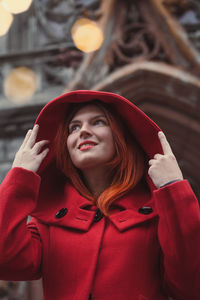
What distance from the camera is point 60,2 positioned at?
14.3ft

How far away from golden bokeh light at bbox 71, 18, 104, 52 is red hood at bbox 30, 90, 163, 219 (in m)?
2.32

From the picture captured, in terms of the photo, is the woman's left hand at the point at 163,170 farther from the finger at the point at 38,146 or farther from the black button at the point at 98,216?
the finger at the point at 38,146

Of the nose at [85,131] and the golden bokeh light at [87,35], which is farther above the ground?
the nose at [85,131]

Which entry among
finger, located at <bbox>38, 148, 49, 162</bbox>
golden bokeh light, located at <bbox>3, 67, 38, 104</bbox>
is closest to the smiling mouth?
finger, located at <bbox>38, 148, 49, 162</bbox>

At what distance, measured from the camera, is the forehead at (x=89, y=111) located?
1.35 m

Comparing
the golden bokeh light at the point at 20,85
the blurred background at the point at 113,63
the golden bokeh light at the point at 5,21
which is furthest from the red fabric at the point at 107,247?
the golden bokeh light at the point at 5,21

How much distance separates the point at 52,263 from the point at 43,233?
10 centimetres

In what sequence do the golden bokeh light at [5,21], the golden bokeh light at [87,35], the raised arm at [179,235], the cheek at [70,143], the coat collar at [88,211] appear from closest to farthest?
the raised arm at [179,235]
the coat collar at [88,211]
the cheek at [70,143]
the golden bokeh light at [87,35]
the golden bokeh light at [5,21]

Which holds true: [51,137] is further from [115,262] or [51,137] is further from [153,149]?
[115,262]

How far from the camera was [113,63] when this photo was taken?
368cm

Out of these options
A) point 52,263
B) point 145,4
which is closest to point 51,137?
point 52,263

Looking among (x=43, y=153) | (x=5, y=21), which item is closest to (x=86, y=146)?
(x=43, y=153)

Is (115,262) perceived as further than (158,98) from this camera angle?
No

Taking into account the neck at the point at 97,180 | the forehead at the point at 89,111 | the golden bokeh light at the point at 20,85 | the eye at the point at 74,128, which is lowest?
the golden bokeh light at the point at 20,85
